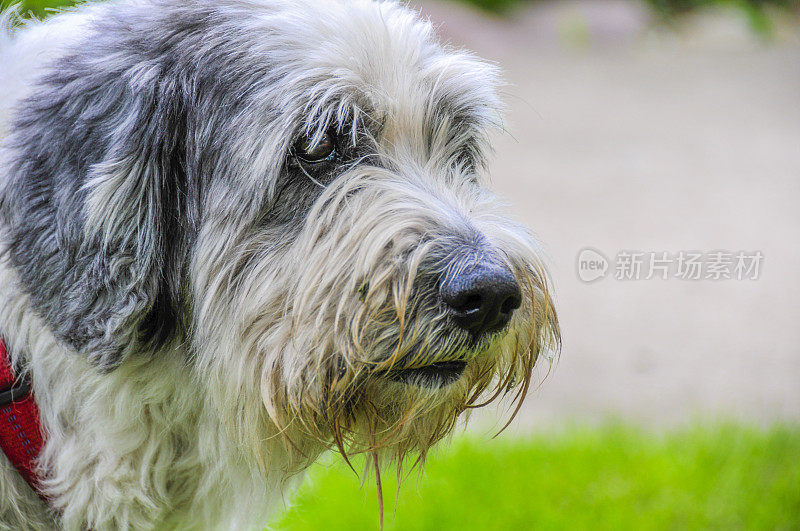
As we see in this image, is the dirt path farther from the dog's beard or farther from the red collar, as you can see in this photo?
the red collar

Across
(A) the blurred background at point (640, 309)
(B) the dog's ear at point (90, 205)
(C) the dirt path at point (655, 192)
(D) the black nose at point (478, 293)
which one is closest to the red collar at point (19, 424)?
(B) the dog's ear at point (90, 205)

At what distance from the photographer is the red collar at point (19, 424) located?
2.50 m

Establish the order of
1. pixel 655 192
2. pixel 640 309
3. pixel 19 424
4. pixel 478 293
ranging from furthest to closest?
pixel 655 192 → pixel 640 309 → pixel 19 424 → pixel 478 293

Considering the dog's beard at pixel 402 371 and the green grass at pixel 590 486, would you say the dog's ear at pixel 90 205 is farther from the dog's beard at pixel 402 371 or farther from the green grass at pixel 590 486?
the green grass at pixel 590 486

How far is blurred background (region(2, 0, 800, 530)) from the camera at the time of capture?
4551mm

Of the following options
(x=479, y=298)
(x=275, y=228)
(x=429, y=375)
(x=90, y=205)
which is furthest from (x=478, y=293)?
(x=90, y=205)

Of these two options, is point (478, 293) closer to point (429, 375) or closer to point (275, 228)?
point (429, 375)

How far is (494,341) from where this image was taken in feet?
8.06

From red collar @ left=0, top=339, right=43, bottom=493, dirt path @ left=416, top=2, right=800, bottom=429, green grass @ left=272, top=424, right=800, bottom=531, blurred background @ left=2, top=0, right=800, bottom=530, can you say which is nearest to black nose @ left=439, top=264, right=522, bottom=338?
blurred background @ left=2, top=0, right=800, bottom=530

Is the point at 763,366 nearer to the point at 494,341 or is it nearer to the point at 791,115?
the point at 494,341

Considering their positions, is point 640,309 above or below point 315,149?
below

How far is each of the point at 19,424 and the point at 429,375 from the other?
118cm

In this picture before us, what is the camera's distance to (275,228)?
8.38 feet

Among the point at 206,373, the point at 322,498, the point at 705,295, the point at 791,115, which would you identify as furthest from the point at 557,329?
the point at 791,115
